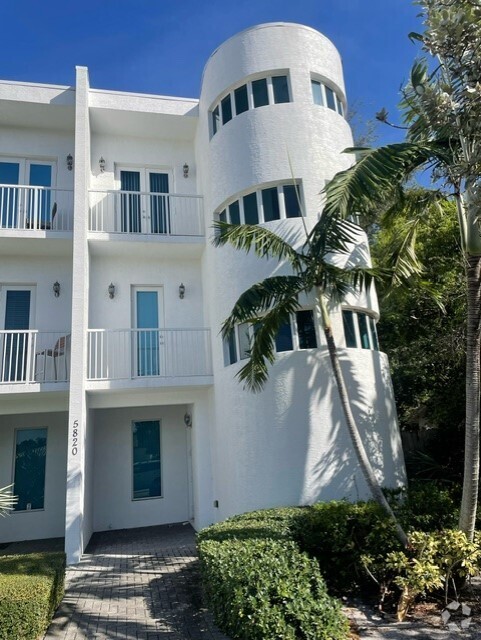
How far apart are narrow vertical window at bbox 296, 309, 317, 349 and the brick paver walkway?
487cm

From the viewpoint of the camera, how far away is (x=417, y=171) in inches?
307

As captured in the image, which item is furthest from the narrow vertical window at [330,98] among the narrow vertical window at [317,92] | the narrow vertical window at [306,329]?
the narrow vertical window at [306,329]

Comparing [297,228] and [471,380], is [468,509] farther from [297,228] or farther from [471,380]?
[297,228]

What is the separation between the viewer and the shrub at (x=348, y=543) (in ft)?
22.3

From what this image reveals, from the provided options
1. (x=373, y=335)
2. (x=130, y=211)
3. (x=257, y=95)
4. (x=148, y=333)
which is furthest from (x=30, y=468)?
(x=257, y=95)

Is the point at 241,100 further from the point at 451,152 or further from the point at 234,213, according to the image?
the point at 451,152

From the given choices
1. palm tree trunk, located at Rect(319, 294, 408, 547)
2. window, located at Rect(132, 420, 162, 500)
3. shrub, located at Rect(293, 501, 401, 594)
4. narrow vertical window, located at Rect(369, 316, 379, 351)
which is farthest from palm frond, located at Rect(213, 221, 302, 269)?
window, located at Rect(132, 420, 162, 500)

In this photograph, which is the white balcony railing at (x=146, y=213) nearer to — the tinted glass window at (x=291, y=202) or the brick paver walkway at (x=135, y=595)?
the tinted glass window at (x=291, y=202)

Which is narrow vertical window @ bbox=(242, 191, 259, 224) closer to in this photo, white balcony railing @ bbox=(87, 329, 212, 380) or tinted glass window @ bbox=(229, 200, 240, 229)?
tinted glass window @ bbox=(229, 200, 240, 229)

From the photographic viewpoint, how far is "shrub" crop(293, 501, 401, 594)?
6.80 m

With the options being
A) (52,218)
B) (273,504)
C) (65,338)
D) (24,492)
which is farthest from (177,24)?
→ (24,492)

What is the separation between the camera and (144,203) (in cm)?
1291

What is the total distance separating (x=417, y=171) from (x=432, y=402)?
22.4 ft

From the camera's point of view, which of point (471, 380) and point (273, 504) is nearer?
point (471, 380)
